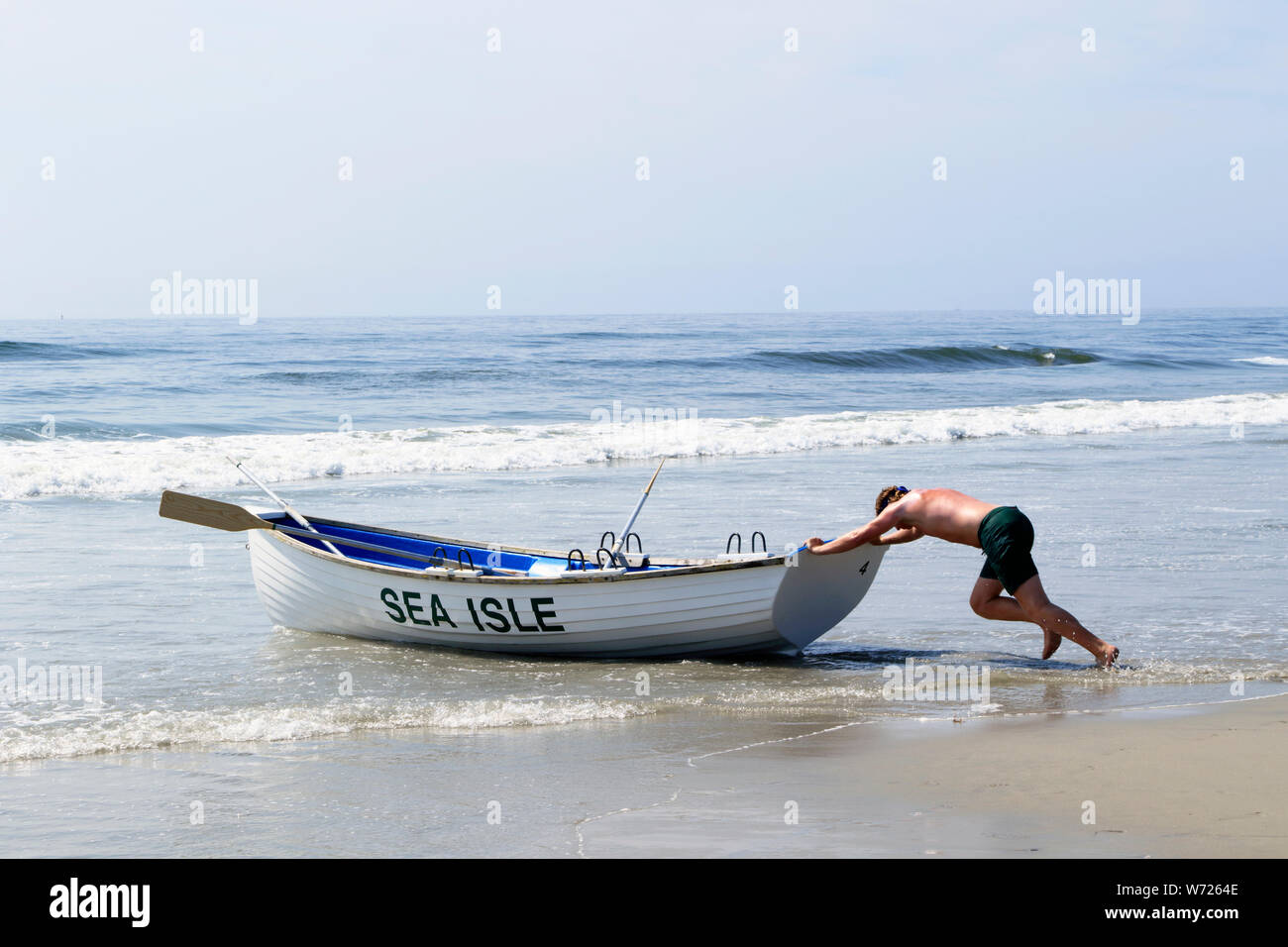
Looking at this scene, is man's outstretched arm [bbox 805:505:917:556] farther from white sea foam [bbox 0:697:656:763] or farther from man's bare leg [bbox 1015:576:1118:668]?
white sea foam [bbox 0:697:656:763]

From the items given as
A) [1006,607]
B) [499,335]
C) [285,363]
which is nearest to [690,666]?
[1006,607]

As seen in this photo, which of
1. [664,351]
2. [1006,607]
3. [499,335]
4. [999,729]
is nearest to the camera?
[999,729]

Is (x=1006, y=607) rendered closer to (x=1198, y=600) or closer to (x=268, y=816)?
(x=1198, y=600)

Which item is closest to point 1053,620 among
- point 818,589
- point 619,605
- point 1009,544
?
point 1009,544

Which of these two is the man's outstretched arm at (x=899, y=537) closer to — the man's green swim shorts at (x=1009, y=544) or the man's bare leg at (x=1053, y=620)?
the man's green swim shorts at (x=1009, y=544)

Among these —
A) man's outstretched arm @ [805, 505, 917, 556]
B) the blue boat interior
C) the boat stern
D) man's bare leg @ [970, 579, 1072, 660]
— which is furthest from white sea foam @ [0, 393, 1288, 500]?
man's bare leg @ [970, 579, 1072, 660]

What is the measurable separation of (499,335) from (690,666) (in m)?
48.6

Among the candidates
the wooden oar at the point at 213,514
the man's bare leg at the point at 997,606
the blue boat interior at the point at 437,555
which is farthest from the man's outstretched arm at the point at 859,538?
the wooden oar at the point at 213,514

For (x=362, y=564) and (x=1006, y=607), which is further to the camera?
(x=362, y=564)

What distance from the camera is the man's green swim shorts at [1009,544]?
7.76m

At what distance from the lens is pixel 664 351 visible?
46250 millimetres

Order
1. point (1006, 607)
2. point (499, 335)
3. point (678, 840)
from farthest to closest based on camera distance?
point (499, 335) < point (1006, 607) < point (678, 840)

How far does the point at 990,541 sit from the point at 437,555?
410 cm

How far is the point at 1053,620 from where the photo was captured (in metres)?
7.87
